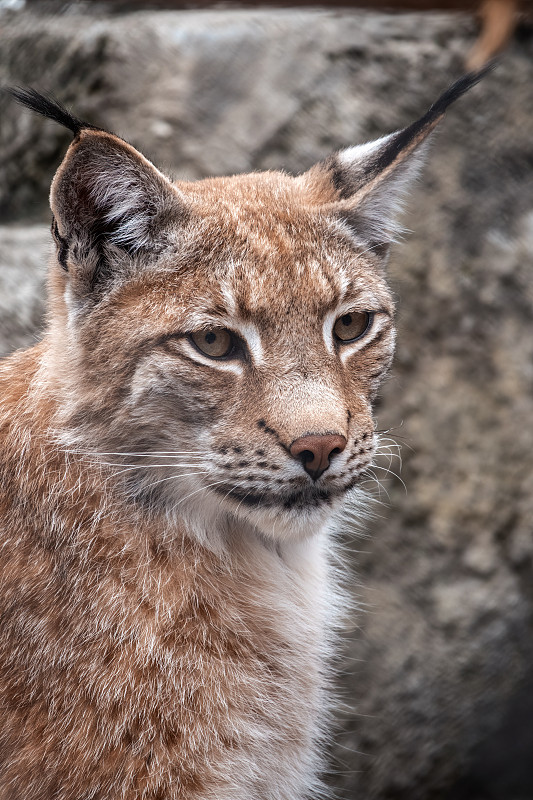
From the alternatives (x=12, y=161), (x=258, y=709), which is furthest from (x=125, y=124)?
(x=258, y=709)

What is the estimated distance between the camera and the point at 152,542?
273cm

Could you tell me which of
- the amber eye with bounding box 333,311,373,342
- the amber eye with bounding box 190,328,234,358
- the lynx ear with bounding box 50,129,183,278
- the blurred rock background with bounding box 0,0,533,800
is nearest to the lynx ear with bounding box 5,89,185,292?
the lynx ear with bounding box 50,129,183,278

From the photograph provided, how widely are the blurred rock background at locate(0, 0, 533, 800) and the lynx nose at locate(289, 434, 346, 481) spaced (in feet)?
8.22

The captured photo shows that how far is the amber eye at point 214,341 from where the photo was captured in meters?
2.53

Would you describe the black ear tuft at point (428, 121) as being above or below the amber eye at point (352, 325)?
above

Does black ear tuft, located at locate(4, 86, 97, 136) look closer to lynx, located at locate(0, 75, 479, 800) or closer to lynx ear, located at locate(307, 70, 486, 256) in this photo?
lynx, located at locate(0, 75, 479, 800)

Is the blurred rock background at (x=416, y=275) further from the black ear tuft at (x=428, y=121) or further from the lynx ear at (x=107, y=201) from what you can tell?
the lynx ear at (x=107, y=201)

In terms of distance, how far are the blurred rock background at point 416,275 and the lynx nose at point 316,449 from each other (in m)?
2.50

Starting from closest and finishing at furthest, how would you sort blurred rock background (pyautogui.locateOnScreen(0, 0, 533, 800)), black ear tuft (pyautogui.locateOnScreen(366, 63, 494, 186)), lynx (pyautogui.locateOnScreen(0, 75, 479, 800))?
lynx (pyautogui.locateOnScreen(0, 75, 479, 800)) → black ear tuft (pyautogui.locateOnScreen(366, 63, 494, 186)) → blurred rock background (pyautogui.locateOnScreen(0, 0, 533, 800))

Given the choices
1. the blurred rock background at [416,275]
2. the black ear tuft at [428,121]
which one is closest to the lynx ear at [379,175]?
the black ear tuft at [428,121]

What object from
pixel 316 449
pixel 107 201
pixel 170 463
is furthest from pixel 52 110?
pixel 316 449

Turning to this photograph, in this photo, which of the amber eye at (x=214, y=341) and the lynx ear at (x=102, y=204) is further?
the amber eye at (x=214, y=341)

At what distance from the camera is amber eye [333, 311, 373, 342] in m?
2.74

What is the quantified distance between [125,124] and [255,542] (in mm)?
3041
